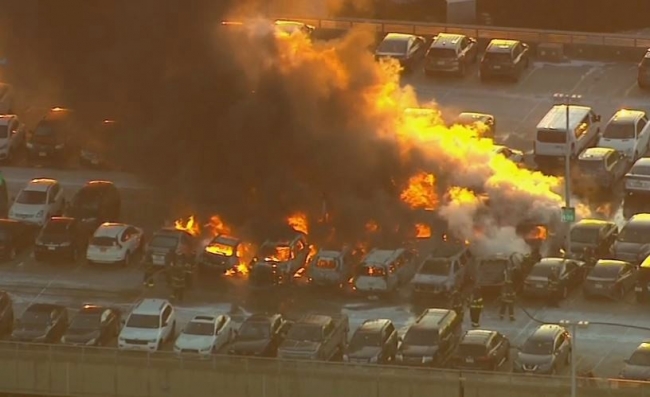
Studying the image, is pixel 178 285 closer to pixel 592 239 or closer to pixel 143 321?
pixel 143 321

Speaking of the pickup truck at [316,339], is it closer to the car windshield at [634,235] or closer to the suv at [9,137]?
the car windshield at [634,235]

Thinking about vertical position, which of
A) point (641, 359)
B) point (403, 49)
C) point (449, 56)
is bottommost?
point (641, 359)

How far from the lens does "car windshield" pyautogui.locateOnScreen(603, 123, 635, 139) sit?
9444 cm

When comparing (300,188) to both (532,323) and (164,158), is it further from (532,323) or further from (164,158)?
(532,323)

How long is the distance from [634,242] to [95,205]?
1754 centimetres

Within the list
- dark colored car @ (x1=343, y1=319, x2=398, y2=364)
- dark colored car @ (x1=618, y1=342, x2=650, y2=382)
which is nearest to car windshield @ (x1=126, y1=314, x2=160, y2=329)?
dark colored car @ (x1=343, y1=319, x2=398, y2=364)

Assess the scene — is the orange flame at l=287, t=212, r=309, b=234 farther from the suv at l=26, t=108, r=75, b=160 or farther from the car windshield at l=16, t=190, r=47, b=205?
the suv at l=26, t=108, r=75, b=160

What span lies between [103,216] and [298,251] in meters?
7.48

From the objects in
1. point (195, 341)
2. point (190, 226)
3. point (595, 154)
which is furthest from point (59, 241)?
point (595, 154)

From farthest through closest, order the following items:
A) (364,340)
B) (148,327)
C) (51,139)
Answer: (51,139) < (148,327) < (364,340)

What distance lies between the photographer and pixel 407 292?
282 ft

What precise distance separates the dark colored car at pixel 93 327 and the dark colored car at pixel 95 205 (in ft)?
26.8

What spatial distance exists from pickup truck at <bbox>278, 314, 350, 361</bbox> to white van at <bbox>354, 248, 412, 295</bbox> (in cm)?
319

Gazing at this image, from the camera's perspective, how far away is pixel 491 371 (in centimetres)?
7825
